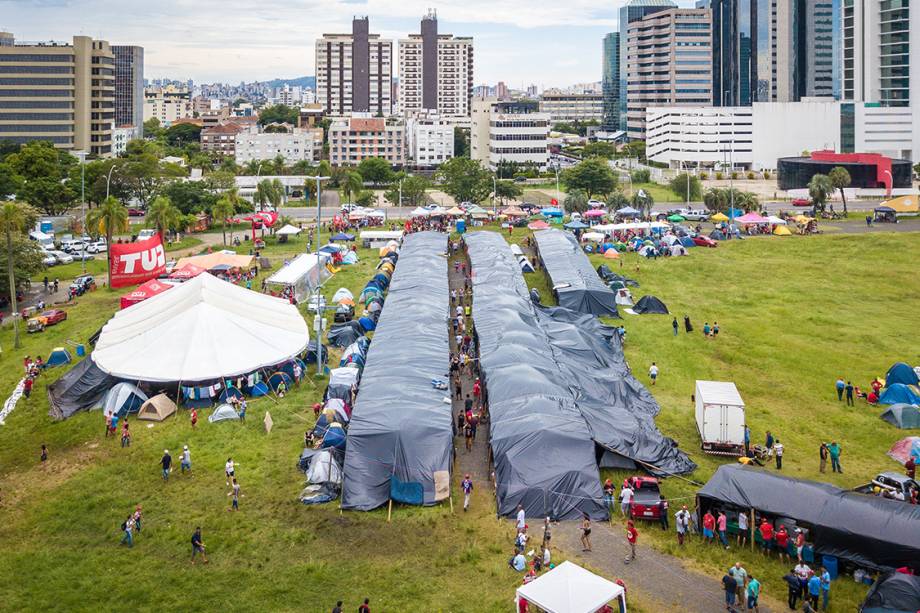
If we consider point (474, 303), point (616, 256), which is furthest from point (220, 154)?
point (474, 303)

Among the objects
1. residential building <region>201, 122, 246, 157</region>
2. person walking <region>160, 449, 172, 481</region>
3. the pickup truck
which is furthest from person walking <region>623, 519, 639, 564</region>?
residential building <region>201, 122, 246, 157</region>

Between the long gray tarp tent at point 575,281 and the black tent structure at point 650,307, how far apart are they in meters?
1.57

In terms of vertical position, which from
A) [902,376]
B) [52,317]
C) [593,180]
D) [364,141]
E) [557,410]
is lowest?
[557,410]

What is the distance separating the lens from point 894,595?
16172 mm

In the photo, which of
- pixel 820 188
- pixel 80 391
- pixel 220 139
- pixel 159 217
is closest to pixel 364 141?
pixel 220 139

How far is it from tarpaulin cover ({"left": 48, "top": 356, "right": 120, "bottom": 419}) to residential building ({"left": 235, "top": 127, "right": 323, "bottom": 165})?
371 feet

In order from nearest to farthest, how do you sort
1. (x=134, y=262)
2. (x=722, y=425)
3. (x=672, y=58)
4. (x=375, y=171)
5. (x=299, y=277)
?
(x=722, y=425), (x=299, y=277), (x=134, y=262), (x=375, y=171), (x=672, y=58)

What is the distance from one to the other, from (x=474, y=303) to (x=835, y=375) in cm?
1589

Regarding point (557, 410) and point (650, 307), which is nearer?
point (557, 410)

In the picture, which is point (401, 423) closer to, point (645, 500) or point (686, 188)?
point (645, 500)

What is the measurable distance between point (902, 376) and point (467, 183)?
58473 mm

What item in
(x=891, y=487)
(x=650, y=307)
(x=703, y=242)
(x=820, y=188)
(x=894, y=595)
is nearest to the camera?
(x=894, y=595)

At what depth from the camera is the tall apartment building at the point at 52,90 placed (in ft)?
389

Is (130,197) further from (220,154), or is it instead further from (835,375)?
(835,375)
